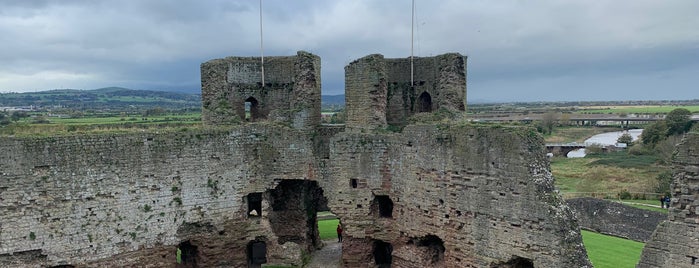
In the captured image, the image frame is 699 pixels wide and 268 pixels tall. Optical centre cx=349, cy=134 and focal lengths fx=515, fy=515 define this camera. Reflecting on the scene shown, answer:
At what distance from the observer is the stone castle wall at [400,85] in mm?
18922

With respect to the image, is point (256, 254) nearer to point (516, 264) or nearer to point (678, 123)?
point (516, 264)

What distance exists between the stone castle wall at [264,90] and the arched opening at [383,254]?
17.9 feet

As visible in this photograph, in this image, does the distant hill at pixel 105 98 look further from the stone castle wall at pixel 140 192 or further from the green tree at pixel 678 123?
the stone castle wall at pixel 140 192

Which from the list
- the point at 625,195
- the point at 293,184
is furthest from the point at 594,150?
the point at 293,184

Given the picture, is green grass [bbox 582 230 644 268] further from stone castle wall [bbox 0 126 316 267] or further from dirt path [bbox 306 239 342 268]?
stone castle wall [bbox 0 126 316 267]

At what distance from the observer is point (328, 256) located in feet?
68.2

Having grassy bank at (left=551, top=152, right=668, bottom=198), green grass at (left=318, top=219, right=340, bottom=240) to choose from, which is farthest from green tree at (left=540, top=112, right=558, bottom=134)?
green grass at (left=318, top=219, right=340, bottom=240)

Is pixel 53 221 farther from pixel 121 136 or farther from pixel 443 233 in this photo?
pixel 443 233

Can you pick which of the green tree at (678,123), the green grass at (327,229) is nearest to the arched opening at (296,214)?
the green grass at (327,229)

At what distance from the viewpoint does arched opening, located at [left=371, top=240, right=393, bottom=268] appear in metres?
20.2

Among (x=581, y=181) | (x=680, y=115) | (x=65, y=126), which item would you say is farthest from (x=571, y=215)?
(x=680, y=115)

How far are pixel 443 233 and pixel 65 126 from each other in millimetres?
12638

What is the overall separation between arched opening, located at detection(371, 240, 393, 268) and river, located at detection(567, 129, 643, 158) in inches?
2788

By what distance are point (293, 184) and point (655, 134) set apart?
6289cm
